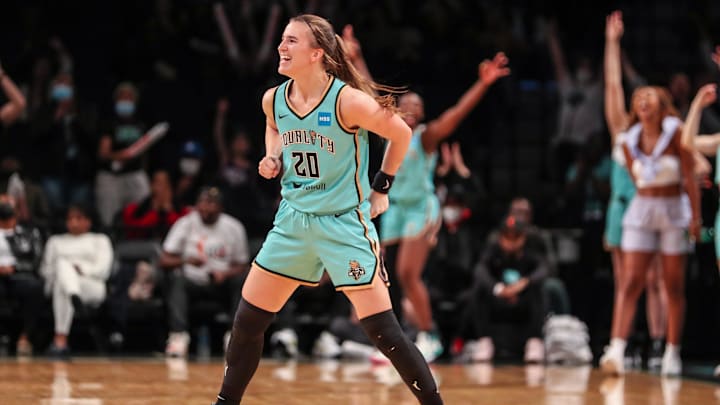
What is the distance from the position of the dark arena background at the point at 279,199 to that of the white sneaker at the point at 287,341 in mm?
17

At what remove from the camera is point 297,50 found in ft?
16.9

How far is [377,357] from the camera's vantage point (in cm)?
920

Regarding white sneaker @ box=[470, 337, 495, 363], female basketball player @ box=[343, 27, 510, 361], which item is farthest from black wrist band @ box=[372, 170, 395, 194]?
white sneaker @ box=[470, 337, 495, 363]

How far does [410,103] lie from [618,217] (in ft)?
6.79

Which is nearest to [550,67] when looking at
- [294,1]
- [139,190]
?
[294,1]

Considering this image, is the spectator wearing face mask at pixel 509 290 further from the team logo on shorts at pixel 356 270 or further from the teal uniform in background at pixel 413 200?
the team logo on shorts at pixel 356 270

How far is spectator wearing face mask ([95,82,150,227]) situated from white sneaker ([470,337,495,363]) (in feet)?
11.3

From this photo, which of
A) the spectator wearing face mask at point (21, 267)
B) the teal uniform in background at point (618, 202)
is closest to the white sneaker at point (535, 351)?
the teal uniform in background at point (618, 202)

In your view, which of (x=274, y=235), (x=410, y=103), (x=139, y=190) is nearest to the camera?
(x=274, y=235)

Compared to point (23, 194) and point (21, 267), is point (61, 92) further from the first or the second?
point (21, 267)

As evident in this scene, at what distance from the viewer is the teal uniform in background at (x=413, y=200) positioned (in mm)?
8844

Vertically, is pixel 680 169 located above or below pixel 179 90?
below

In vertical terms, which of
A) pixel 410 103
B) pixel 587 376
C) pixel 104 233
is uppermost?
pixel 410 103

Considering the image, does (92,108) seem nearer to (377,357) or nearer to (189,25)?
(189,25)
